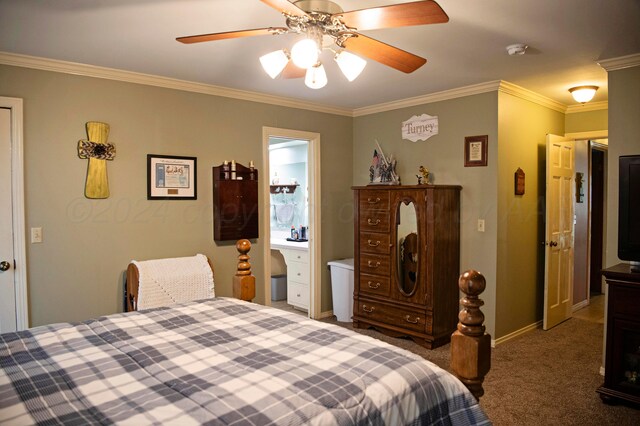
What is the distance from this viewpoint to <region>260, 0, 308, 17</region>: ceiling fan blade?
5.54ft

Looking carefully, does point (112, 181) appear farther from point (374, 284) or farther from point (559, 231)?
point (559, 231)

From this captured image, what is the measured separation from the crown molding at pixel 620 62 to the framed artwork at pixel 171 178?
336 centimetres

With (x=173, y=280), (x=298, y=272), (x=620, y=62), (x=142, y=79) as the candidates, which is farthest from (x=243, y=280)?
(x=620, y=62)

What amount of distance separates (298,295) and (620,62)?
12.7 feet

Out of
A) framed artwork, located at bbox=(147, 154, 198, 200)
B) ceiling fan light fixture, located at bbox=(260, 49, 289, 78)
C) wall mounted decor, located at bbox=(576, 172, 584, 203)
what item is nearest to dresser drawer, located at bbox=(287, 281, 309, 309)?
framed artwork, located at bbox=(147, 154, 198, 200)

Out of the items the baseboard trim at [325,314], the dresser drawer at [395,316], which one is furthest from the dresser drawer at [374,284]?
the baseboard trim at [325,314]

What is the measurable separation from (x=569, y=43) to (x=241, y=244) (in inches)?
99.5

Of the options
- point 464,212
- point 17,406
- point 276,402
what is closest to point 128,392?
point 17,406

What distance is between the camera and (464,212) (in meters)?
4.23

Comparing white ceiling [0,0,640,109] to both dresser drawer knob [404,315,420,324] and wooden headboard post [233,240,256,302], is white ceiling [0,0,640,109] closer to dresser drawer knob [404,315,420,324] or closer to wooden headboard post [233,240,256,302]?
wooden headboard post [233,240,256,302]

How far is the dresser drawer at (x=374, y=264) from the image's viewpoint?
4281 millimetres

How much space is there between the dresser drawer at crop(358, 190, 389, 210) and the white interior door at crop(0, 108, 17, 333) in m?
2.96

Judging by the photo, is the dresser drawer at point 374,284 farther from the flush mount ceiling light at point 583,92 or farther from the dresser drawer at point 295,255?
the flush mount ceiling light at point 583,92

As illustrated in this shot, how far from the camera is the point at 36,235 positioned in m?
3.17
